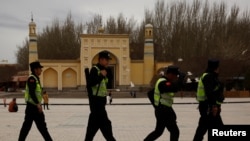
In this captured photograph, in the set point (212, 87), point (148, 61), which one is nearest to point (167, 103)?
point (212, 87)

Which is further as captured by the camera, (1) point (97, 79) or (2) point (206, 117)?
(2) point (206, 117)

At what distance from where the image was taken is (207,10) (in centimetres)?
5922

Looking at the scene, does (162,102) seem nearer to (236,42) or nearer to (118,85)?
(118,85)

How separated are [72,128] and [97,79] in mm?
5815

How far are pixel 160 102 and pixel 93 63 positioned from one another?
4160 cm

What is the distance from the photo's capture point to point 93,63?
48844 mm

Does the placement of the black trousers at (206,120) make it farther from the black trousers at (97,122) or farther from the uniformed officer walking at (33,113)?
the uniformed officer walking at (33,113)

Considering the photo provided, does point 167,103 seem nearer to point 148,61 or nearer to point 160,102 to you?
point 160,102

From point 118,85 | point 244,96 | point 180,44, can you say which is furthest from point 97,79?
point 180,44

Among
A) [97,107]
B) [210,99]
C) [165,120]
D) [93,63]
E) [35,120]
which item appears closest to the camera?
[97,107]

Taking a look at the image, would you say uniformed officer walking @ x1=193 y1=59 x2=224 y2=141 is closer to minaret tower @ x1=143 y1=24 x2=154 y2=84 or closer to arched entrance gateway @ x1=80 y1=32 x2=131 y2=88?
arched entrance gateway @ x1=80 y1=32 x2=131 y2=88

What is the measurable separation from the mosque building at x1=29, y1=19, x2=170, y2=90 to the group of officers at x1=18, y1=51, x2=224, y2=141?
1554 inches

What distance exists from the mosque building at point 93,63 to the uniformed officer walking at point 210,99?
39898mm

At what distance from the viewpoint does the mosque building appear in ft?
158
